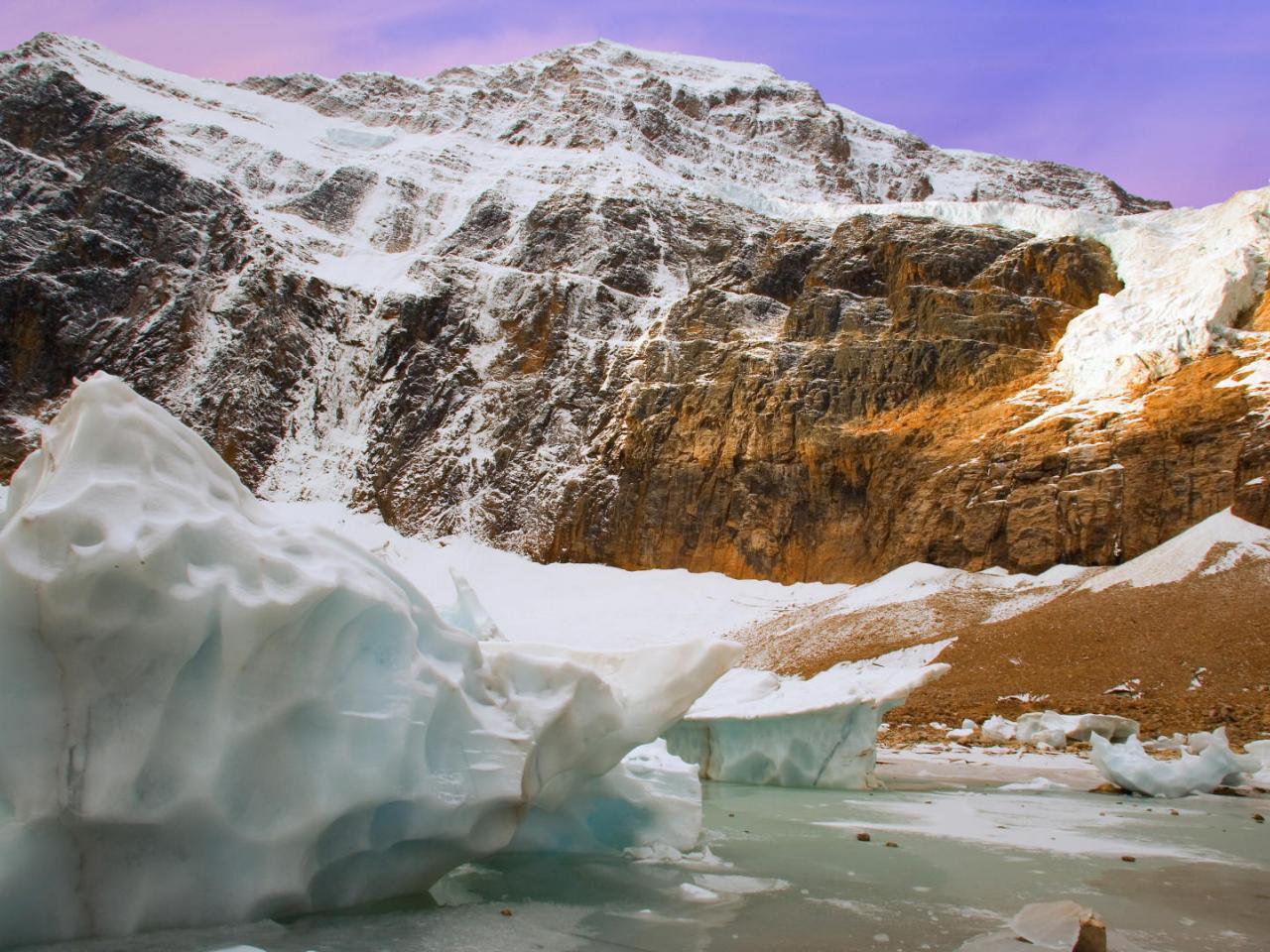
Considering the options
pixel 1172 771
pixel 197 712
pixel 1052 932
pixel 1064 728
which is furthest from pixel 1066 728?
pixel 197 712

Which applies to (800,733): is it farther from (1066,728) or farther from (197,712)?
(197,712)

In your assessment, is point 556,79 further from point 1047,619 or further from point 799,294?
point 1047,619

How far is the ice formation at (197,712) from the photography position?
9.80 ft

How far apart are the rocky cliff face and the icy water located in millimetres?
21189

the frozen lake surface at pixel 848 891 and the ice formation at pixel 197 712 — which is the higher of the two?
the ice formation at pixel 197 712

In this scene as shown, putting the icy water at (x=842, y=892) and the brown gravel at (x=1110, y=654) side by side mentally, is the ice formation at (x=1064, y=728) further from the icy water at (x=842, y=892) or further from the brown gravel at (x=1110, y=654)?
the icy water at (x=842, y=892)

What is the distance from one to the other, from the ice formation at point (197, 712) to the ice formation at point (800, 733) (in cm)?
517

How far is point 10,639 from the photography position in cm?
301

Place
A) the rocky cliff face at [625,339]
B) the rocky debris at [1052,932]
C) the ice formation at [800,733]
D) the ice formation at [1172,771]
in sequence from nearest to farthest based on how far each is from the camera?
the rocky debris at [1052,932] → the ice formation at [1172,771] → the ice formation at [800,733] → the rocky cliff face at [625,339]

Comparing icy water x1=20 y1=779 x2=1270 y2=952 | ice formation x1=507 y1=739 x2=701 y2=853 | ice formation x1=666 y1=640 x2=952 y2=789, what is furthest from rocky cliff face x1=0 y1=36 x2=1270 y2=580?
ice formation x1=507 y1=739 x2=701 y2=853

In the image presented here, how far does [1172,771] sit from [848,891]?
207 inches

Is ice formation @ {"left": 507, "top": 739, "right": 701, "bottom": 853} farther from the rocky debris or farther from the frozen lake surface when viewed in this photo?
the rocky debris

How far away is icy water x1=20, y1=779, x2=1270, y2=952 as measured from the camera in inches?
127

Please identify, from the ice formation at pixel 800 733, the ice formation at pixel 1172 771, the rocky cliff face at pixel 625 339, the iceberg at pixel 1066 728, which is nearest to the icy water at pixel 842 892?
the ice formation at pixel 1172 771
